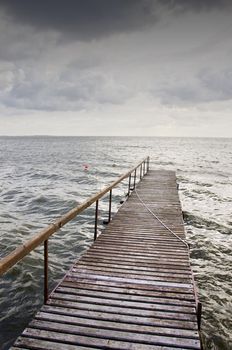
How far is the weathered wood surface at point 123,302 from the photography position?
374 cm

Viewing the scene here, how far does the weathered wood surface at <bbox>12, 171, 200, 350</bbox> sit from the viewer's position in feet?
12.3

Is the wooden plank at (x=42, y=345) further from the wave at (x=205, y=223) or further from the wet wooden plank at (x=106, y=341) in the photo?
A: the wave at (x=205, y=223)

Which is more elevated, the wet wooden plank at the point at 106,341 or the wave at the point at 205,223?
the wet wooden plank at the point at 106,341

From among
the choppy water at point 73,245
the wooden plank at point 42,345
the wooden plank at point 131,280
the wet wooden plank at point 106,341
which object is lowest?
the choppy water at point 73,245

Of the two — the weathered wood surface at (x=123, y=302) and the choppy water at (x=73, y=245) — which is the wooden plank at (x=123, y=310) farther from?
the choppy water at (x=73, y=245)

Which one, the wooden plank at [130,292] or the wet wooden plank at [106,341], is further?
the wooden plank at [130,292]

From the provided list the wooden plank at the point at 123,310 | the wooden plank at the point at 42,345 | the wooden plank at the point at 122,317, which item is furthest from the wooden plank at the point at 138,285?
the wooden plank at the point at 42,345

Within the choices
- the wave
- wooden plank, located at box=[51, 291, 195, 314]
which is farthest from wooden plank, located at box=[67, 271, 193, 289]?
the wave

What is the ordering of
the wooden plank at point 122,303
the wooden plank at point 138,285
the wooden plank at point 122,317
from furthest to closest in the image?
the wooden plank at point 138,285, the wooden plank at point 122,303, the wooden plank at point 122,317

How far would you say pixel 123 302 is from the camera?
464cm

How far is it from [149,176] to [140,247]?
12850 mm

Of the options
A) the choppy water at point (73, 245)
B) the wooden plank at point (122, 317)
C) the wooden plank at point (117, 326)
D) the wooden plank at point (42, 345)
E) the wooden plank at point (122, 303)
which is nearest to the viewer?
the wooden plank at point (42, 345)

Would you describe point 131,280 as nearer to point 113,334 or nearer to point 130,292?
point 130,292

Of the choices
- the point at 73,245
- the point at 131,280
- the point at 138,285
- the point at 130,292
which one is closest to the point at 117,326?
the point at 130,292
